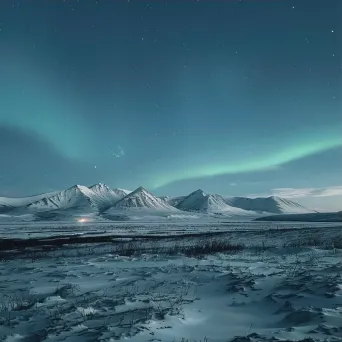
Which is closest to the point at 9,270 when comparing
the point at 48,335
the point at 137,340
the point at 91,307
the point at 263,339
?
the point at 91,307

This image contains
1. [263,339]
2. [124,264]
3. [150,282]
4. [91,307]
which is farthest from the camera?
[124,264]

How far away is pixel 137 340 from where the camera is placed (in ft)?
18.2

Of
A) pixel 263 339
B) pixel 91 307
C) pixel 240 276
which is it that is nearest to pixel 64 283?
pixel 91 307

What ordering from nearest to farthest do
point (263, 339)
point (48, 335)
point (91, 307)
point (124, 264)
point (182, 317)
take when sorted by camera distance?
point (263, 339), point (48, 335), point (182, 317), point (91, 307), point (124, 264)

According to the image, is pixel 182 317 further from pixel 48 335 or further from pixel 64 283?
pixel 64 283

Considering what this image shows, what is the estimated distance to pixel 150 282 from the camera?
398 inches

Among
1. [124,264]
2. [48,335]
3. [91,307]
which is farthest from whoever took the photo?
[124,264]

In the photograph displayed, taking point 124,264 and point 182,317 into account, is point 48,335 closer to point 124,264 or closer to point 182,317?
point 182,317

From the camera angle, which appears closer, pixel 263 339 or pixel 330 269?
pixel 263 339

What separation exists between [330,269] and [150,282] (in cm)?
568

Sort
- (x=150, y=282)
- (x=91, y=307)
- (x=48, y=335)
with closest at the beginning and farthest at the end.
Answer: (x=48, y=335), (x=91, y=307), (x=150, y=282)

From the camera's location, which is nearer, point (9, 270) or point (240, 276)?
point (240, 276)

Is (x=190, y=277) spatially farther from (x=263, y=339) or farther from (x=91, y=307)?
(x=263, y=339)

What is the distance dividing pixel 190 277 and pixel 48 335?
551 centimetres
